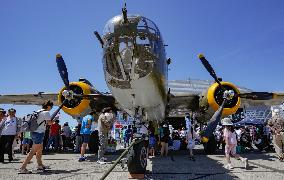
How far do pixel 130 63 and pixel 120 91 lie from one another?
3.58 ft

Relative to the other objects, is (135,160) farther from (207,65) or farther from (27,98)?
(27,98)

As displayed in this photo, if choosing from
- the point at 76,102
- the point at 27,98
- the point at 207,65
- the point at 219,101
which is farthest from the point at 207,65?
the point at 27,98

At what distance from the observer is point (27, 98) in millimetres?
18312

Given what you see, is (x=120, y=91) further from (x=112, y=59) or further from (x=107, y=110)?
(x=107, y=110)

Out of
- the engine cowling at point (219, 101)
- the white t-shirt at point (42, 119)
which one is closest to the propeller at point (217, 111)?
the engine cowling at point (219, 101)

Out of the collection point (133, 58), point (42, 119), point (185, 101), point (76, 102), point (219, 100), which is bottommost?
point (42, 119)

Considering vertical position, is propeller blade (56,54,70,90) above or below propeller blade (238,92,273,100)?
above

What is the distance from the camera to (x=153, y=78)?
278 inches

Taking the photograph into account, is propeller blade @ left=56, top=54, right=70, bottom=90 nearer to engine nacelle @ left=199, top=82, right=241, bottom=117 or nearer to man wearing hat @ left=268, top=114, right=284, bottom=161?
engine nacelle @ left=199, top=82, right=241, bottom=117

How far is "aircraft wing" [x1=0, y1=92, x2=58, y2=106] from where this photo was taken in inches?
664

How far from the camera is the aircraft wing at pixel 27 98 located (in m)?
16.9

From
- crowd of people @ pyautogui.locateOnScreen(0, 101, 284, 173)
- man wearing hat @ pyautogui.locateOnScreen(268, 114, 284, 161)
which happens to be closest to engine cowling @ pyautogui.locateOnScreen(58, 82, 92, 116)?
crowd of people @ pyautogui.locateOnScreen(0, 101, 284, 173)

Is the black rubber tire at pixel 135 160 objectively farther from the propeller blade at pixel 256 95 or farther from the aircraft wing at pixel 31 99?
the aircraft wing at pixel 31 99

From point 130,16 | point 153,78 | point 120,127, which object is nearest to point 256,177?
point 153,78
